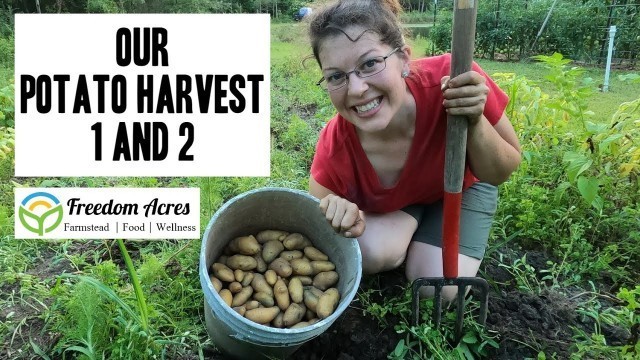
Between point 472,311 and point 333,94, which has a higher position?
point 333,94

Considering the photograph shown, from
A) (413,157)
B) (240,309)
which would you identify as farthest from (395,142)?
(240,309)

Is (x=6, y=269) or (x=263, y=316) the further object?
(x=6, y=269)

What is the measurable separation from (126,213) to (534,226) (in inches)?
72.8

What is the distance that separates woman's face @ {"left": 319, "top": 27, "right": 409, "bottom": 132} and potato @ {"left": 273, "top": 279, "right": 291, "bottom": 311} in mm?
605

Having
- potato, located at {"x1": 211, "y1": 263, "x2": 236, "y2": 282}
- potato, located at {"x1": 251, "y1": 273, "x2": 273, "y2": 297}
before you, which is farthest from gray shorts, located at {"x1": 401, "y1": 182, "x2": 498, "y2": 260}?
potato, located at {"x1": 211, "y1": 263, "x2": 236, "y2": 282}

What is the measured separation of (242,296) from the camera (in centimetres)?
174

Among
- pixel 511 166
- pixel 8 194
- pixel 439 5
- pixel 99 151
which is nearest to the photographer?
pixel 511 166

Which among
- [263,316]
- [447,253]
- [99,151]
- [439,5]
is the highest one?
[439,5]

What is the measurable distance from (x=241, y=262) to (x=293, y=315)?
274 millimetres

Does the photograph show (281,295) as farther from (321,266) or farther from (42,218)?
(42,218)

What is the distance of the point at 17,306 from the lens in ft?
6.47

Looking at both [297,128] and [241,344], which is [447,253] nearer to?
[241,344]

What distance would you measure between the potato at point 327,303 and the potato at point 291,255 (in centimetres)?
22

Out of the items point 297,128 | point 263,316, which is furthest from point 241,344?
point 297,128
